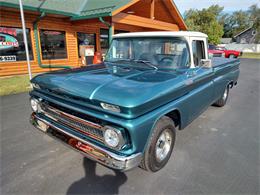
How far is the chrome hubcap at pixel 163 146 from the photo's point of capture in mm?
2604

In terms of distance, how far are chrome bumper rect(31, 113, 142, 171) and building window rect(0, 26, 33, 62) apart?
7909 mm

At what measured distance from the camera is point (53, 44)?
1029 centimetres

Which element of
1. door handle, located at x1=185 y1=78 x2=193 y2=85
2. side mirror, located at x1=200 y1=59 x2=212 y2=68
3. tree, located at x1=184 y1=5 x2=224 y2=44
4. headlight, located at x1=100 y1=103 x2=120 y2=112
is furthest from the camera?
tree, located at x1=184 y1=5 x2=224 y2=44

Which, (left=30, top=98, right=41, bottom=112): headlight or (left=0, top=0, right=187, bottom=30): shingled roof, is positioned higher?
(left=0, top=0, right=187, bottom=30): shingled roof

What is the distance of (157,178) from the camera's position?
8.18 ft

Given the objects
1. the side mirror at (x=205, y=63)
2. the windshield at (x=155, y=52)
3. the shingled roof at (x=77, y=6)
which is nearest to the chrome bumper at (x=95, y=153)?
the windshield at (x=155, y=52)

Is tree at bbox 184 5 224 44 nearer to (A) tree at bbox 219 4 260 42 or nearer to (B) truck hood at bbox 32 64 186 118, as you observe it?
(A) tree at bbox 219 4 260 42

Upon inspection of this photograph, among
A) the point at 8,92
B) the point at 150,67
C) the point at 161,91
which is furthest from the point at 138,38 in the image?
the point at 8,92

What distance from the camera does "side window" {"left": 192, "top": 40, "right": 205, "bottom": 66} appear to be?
10.9 feet

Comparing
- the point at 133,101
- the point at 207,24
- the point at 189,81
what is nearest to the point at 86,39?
the point at 189,81

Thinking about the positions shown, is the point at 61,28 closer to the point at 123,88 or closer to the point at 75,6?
the point at 75,6

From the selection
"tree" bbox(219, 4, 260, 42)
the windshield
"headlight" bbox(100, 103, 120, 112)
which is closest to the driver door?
the windshield

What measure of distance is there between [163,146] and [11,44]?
917cm

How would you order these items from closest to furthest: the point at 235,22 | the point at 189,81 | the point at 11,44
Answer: the point at 189,81 < the point at 11,44 < the point at 235,22
